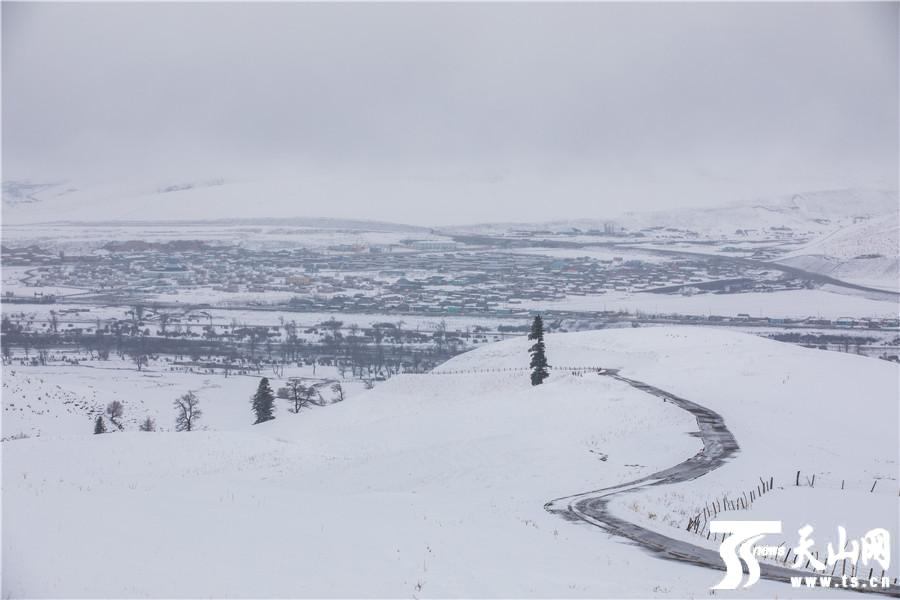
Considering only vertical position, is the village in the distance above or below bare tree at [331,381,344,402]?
above

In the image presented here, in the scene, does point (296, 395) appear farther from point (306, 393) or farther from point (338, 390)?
point (338, 390)

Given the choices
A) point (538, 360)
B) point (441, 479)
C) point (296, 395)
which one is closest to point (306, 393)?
point (296, 395)

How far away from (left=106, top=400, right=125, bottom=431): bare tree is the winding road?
41.3 metres

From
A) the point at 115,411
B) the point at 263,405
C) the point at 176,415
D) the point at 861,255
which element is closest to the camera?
the point at 263,405

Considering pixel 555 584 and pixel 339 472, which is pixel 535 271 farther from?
pixel 555 584

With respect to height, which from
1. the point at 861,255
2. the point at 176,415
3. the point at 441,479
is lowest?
the point at 176,415

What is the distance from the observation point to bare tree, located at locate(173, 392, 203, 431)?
189ft

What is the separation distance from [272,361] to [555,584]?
263ft

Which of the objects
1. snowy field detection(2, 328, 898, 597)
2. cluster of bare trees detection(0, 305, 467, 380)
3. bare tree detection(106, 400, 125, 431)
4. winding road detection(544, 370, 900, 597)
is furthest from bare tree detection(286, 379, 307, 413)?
winding road detection(544, 370, 900, 597)

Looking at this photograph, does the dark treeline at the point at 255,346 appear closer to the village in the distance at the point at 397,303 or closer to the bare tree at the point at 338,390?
the village in the distance at the point at 397,303

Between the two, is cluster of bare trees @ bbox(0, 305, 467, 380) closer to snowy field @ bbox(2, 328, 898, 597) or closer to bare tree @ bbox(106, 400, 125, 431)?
bare tree @ bbox(106, 400, 125, 431)

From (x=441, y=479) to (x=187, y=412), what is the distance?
4139cm

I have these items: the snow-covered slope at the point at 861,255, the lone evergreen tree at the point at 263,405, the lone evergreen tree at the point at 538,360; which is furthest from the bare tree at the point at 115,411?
the snow-covered slope at the point at 861,255

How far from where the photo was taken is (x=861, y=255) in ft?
524
